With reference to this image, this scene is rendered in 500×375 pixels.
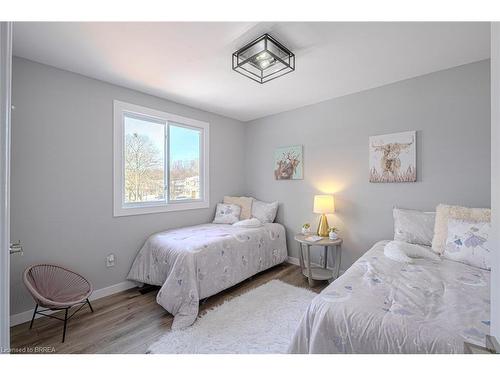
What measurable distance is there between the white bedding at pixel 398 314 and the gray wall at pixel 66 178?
235 centimetres

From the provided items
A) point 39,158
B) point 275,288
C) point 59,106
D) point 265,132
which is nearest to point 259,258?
point 275,288

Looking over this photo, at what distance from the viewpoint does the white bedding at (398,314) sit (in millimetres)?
995

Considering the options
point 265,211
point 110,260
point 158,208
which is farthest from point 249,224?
point 110,260

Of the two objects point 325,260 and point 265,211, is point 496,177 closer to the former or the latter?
point 325,260

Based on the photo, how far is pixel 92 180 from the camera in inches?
97.5

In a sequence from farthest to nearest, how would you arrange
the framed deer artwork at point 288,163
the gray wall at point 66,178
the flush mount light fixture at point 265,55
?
the framed deer artwork at point 288,163, the gray wall at point 66,178, the flush mount light fixture at point 265,55

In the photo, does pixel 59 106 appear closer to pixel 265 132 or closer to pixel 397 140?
pixel 265 132

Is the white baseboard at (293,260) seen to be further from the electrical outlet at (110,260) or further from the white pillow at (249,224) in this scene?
the electrical outlet at (110,260)

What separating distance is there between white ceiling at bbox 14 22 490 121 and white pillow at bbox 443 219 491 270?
1553mm

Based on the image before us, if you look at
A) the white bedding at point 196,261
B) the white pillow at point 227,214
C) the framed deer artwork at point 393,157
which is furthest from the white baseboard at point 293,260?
the framed deer artwork at point 393,157

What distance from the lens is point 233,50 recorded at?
1.96m

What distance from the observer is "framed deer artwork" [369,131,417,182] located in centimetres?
251

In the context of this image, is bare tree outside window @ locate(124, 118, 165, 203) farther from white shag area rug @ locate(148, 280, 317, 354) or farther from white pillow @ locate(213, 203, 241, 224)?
white shag area rug @ locate(148, 280, 317, 354)
